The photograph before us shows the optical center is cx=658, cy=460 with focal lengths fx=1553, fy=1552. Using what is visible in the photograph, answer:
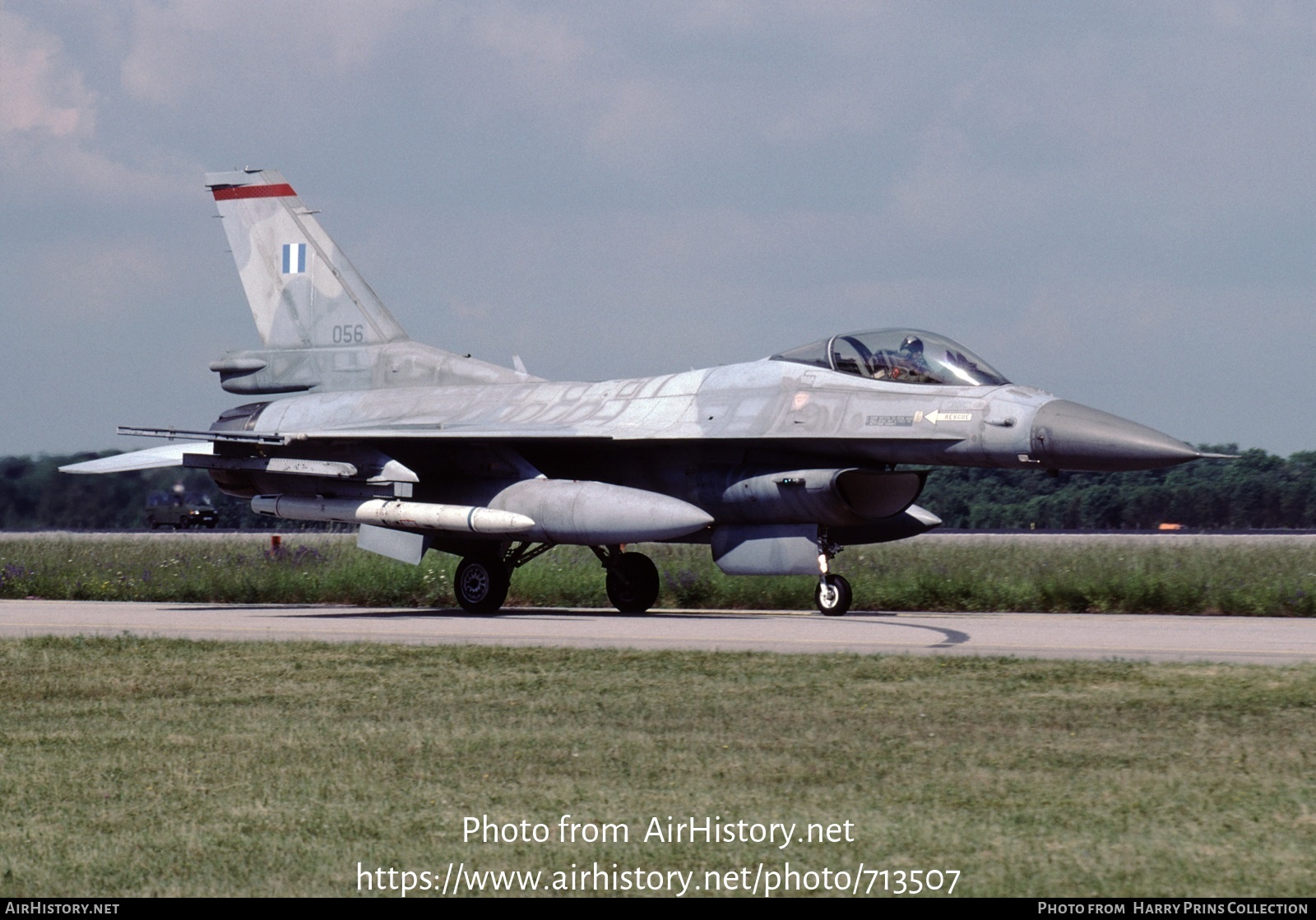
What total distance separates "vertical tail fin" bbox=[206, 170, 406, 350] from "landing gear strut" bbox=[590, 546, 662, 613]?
4882mm

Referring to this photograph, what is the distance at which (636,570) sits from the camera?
18.1 meters

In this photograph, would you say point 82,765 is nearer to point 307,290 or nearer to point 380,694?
point 380,694

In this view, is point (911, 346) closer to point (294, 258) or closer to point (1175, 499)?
point (294, 258)

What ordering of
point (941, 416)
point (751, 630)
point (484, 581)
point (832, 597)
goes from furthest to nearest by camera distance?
point (484, 581) → point (832, 597) → point (941, 416) → point (751, 630)

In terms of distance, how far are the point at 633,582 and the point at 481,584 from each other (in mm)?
1770

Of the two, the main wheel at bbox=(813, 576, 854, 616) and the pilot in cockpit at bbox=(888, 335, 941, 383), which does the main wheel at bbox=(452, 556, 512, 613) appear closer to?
the main wheel at bbox=(813, 576, 854, 616)

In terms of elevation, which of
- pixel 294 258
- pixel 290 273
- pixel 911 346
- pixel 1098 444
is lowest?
pixel 1098 444

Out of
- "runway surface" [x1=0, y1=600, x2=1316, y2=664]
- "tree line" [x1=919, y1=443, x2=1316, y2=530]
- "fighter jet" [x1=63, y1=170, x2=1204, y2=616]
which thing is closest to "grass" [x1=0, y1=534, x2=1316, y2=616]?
"runway surface" [x1=0, y1=600, x2=1316, y2=664]

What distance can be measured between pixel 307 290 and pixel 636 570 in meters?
6.49

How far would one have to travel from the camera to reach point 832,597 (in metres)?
16.4

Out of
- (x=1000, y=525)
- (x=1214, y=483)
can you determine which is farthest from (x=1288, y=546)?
(x=1000, y=525)

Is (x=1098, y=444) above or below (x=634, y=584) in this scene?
above

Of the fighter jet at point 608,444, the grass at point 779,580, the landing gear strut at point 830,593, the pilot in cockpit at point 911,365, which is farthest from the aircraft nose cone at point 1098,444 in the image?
the grass at point 779,580

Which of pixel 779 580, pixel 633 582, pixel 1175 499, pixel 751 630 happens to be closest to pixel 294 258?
pixel 633 582
